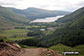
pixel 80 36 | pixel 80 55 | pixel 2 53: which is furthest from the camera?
pixel 80 36

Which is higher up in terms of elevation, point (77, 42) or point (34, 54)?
point (34, 54)

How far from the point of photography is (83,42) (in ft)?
452

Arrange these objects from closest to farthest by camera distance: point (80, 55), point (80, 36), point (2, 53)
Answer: point (2, 53) → point (80, 55) → point (80, 36)

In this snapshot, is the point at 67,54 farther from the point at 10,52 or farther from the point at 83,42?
the point at 83,42

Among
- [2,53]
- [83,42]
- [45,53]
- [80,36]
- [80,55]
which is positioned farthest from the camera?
[80,36]

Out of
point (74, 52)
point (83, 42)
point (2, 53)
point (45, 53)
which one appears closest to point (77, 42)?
point (83, 42)

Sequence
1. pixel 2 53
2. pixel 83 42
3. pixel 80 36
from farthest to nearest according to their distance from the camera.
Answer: pixel 80 36 → pixel 83 42 → pixel 2 53

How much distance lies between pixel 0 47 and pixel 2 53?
705 cm

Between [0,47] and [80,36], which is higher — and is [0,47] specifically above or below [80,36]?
above

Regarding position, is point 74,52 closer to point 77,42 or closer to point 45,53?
point 45,53

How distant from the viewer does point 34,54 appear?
7050cm

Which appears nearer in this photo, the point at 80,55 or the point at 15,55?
the point at 15,55

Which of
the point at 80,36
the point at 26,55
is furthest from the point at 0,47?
the point at 80,36

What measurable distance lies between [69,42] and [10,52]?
82900 millimetres
